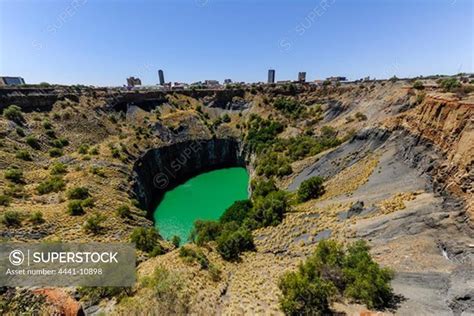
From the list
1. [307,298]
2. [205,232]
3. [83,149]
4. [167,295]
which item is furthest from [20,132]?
[307,298]

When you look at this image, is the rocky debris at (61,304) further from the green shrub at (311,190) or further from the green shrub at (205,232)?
the green shrub at (311,190)

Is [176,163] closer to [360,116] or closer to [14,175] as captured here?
[14,175]

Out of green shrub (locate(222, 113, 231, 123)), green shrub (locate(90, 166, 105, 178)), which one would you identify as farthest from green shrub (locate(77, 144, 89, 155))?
green shrub (locate(222, 113, 231, 123))

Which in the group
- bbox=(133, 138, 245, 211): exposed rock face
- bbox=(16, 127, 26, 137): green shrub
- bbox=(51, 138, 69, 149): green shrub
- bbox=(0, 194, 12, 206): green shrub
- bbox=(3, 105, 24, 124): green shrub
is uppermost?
bbox=(3, 105, 24, 124): green shrub

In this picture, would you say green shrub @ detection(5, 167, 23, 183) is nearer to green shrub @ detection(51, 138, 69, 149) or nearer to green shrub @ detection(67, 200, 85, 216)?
green shrub @ detection(67, 200, 85, 216)

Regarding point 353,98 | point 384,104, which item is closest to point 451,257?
point 384,104

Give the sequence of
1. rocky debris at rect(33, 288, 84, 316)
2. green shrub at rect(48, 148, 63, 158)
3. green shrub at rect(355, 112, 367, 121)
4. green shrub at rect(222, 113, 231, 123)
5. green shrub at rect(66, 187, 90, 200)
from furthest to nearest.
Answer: green shrub at rect(222, 113, 231, 123)
green shrub at rect(355, 112, 367, 121)
green shrub at rect(48, 148, 63, 158)
green shrub at rect(66, 187, 90, 200)
rocky debris at rect(33, 288, 84, 316)

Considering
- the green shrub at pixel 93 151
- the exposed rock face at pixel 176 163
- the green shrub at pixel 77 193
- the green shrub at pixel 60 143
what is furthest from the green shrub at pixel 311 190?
the green shrub at pixel 60 143

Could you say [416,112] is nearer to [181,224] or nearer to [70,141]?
[181,224]
